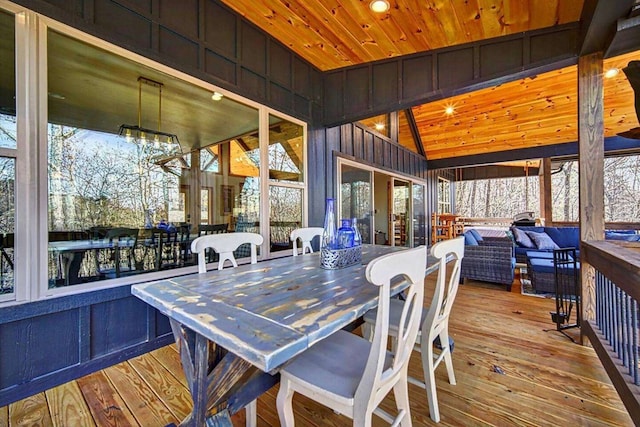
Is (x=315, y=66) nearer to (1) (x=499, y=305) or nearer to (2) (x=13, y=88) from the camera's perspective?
(2) (x=13, y=88)

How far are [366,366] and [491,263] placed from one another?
3.96 metres

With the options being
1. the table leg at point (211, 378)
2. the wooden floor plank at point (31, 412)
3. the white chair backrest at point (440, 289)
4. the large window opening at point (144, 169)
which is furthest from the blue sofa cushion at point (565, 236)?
the wooden floor plank at point (31, 412)

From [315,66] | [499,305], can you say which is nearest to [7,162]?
[315,66]

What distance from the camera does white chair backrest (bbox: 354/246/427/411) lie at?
2.99 ft

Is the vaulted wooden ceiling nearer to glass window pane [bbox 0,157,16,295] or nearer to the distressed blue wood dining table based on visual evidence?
glass window pane [bbox 0,157,16,295]

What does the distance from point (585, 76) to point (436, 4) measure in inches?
57.6

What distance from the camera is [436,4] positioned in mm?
2596

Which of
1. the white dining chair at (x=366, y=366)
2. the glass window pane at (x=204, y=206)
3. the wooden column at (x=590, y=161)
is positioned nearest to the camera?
the white dining chair at (x=366, y=366)

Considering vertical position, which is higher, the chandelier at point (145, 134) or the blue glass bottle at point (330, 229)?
the chandelier at point (145, 134)

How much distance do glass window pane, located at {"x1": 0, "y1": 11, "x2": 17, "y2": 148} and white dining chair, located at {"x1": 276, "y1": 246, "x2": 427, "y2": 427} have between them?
6.97ft

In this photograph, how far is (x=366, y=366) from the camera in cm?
101

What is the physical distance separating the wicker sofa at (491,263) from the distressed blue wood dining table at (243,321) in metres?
3.52

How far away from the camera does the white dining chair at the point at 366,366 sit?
95 cm

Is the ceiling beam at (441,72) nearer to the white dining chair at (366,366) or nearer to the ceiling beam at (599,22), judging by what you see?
the ceiling beam at (599,22)
